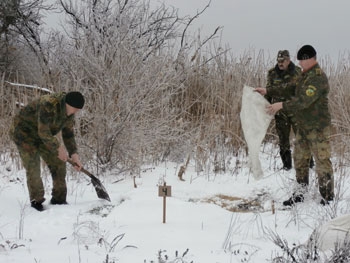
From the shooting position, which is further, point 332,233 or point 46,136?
point 46,136

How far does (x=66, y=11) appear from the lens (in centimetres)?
1203

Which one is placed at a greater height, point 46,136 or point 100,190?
point 46,136

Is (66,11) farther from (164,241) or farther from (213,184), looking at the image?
(164,241)

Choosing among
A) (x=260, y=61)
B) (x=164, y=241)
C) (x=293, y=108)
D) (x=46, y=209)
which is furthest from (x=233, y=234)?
(x=260, y=61)

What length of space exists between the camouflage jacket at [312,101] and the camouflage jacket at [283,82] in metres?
1.65

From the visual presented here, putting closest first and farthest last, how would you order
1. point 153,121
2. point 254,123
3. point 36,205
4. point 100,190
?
point 36,205
point 100,190
point 254,123
point 153,121

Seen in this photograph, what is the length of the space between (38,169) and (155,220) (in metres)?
1.50

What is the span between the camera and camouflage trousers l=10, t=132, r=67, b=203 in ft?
17.0

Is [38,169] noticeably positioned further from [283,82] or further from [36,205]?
[283,82]

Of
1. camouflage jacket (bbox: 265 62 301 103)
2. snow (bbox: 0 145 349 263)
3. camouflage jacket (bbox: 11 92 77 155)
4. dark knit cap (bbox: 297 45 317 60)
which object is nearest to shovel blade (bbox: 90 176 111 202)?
snow (bbox: 0 145 349 263)

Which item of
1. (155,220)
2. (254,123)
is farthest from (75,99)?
(254,123)

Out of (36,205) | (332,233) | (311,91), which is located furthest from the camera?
(36,205)

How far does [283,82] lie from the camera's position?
22.6 ft

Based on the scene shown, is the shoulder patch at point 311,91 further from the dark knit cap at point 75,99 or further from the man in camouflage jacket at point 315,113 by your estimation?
the dark knit cap at point 75,99
